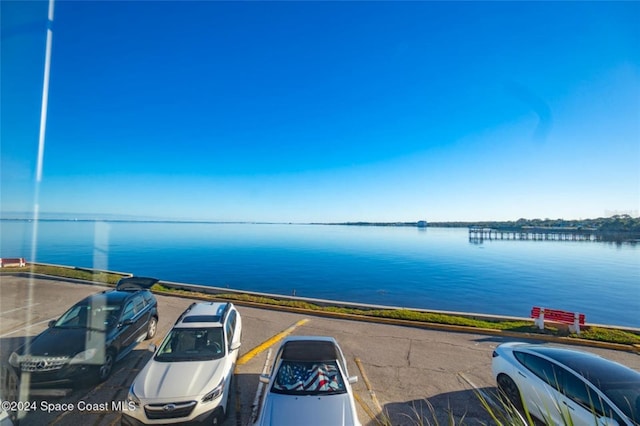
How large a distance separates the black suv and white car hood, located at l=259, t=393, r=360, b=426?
4.62m

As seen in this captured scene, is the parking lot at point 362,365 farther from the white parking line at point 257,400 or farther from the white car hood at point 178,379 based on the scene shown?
the white car hood at point 178,379

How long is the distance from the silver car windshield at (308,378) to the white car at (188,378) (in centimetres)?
120

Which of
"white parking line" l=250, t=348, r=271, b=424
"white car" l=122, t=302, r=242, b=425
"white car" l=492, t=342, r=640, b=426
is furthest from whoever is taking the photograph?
"white parking line" l=250, t=348, r=271, b=424

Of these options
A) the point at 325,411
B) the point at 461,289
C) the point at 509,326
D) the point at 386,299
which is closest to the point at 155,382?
the point at 325,411

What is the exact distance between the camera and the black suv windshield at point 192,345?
5832 mm

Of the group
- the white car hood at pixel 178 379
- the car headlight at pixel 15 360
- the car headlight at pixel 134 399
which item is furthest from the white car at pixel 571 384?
the car headlight at pixel 15 360

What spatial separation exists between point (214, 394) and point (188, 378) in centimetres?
60

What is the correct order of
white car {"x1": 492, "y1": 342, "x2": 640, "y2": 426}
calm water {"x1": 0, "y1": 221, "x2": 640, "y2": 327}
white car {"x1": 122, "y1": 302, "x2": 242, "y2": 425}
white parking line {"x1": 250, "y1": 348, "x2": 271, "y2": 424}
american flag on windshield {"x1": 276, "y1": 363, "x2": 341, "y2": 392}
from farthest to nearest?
calm water {"x1": 0, "y1": 221, "x2": 640, "y2": 327} → white parking line {"x1": 250, "y1": 348, "x2": 271, "y2": 424} → american flag on windshield {"x1": 276, "y1": 363, "x2": 341, "y2": 392} → white car {"x1": 122, "y1": 302, "x2": 242, "y2": 425} → white car {"x1": 492, "y1": 342, "x2": 640, "y2": 426}

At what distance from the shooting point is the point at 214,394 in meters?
5.13

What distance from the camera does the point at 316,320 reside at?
11.7 metres

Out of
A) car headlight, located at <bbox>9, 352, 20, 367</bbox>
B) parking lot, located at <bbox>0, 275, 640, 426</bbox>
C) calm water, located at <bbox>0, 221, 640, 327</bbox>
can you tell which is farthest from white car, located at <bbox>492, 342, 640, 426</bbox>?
calm water, located at <bbox>0, 221, 640, 327</bbox>

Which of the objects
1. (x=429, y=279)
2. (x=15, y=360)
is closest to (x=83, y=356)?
(x=15, y=360)

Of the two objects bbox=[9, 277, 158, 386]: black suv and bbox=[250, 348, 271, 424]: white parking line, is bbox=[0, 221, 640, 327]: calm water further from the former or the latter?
bbox=[250, 348, 271, 424]: white parking line

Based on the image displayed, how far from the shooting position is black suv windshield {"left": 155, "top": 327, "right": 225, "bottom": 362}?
583 cm
